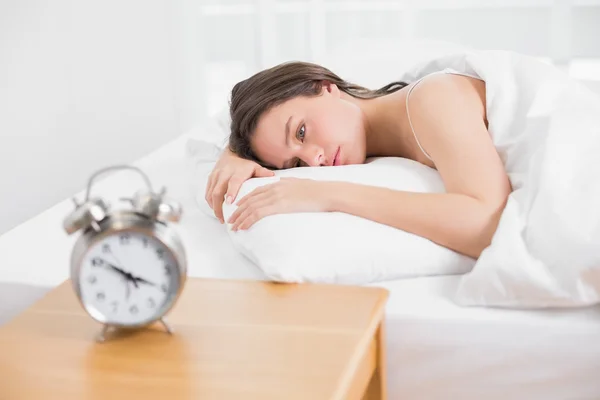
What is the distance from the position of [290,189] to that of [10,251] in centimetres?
57

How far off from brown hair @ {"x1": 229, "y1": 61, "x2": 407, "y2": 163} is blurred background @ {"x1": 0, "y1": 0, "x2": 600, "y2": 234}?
0.42 m

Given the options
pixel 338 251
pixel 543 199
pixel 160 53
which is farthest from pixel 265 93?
pixel 160 53

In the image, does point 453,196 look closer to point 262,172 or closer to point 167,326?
point 262,172

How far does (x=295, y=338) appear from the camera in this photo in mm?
1111

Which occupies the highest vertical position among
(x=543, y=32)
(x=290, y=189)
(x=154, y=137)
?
(x=290, y=189)

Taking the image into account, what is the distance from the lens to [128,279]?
3.63ft

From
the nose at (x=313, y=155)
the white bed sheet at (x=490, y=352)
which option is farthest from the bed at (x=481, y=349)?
the nose at (x=313, y=155)

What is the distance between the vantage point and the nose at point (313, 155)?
1.67 m

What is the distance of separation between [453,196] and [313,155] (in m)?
0.33

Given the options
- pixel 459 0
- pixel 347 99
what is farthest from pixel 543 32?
pixel 347 99

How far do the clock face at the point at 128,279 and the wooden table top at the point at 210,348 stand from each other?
4 centimetres

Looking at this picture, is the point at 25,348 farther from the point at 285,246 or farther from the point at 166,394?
the point at 285,246

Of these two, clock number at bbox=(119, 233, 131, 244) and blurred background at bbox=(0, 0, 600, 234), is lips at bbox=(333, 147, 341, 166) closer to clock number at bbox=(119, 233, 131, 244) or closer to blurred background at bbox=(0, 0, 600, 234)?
blurred background at bbox=(0, 0, 600, 234)

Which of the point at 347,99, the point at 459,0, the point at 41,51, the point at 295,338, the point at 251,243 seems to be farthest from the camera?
the point at 459,0
